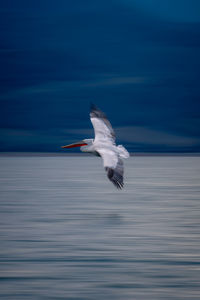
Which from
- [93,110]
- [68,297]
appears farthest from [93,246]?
[93,110]

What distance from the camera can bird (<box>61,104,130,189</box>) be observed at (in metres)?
11.4

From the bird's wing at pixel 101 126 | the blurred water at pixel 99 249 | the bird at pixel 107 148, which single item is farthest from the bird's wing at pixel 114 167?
the bird's wing at pixel 101 126

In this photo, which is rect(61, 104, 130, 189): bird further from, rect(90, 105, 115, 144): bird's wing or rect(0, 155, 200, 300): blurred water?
rect(0, 155, 200, 300): blurred water

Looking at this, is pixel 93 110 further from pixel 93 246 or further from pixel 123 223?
pixel 93 246

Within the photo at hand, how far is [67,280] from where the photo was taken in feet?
22.7

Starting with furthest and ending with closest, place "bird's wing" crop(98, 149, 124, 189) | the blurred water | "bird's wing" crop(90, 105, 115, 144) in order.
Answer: "bird's wing" crop(90, 105, 115, 144) < "bird's wing" crop(98, 149, 124, 189) < the blurred water

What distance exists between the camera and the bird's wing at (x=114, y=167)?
11211 mm

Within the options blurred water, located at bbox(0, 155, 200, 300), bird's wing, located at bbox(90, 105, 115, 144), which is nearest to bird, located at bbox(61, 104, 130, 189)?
bird's wing, located at bbox(90, 105, 115, 144)

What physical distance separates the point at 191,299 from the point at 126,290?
0.80 meters

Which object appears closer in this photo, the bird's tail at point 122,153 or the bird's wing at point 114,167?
the bird's wing at point 114,167

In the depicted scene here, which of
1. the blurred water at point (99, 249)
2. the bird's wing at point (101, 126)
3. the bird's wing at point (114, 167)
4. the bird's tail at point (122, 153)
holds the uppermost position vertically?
the bird's wing at point (101, 126)

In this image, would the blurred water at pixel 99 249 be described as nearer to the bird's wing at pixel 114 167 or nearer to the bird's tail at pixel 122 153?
the bird's wing at pixel 114 167

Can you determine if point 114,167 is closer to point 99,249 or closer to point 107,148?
point 107,148

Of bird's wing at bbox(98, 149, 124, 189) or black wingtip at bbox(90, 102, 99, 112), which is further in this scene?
black wingtip at bbox(90, 102, 99, 112)
